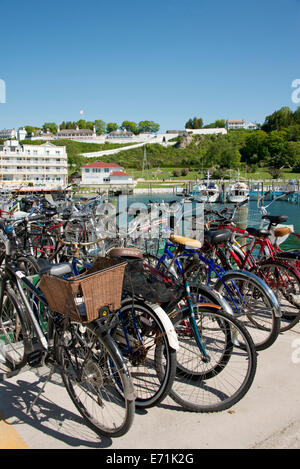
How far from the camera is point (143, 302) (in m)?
2.26

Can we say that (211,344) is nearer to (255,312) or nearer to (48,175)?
(255,312)

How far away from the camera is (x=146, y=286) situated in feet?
7.63

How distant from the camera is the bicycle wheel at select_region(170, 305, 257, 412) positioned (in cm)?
223

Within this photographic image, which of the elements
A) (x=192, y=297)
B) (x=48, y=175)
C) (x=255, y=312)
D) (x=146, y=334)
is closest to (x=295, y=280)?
(x=255, y=312)

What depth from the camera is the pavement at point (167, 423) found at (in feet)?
6.57

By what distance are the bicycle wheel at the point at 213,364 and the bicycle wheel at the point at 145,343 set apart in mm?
173

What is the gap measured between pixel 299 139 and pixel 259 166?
50.4ft

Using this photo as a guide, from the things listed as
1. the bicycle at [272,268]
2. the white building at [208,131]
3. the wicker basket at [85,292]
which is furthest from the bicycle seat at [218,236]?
the white building at [208,131]

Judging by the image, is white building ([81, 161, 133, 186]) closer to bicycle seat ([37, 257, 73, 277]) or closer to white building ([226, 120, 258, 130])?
bicycle seat ([37, 257, 73, 277])

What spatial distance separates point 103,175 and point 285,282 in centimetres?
6973

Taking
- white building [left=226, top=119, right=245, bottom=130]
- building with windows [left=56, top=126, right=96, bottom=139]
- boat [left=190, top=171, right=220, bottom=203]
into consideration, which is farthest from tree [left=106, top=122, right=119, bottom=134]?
boat [left=190, top=171, right=220, bottom=203]

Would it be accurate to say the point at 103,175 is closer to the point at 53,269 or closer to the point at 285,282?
the point at 285,282

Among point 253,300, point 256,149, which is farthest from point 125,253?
point 256,149
